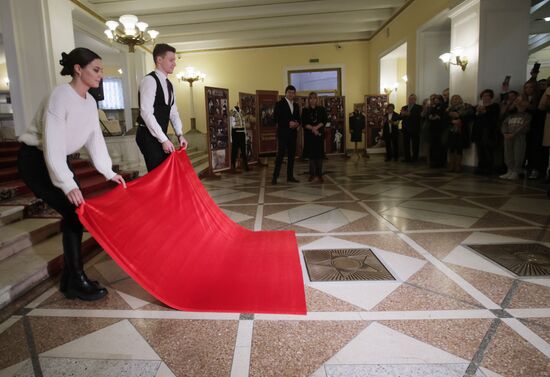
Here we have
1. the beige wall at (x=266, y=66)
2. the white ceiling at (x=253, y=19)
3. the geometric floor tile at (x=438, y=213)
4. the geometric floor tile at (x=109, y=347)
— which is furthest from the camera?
the beige wall at (x=266, y=66)

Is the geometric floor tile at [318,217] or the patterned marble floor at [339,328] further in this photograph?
the geometric floor tile at [318,217]

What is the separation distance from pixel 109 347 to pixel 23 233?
63.5 inches

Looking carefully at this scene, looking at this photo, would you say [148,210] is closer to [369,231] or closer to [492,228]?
[369,231]

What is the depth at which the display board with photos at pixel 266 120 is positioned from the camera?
8930 mm

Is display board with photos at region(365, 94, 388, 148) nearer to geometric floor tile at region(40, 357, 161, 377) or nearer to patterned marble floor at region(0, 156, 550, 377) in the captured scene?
patterned marble floor at region(0, 156, 550, 377)

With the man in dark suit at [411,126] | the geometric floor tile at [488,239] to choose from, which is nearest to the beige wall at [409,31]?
the man in dark suit at [411,126]

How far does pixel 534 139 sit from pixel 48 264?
20.2ft

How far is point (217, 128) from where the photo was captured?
24.2 feet

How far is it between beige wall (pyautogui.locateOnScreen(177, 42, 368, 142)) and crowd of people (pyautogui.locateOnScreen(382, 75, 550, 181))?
5.02 meters

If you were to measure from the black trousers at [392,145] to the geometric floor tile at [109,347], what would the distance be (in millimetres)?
8422

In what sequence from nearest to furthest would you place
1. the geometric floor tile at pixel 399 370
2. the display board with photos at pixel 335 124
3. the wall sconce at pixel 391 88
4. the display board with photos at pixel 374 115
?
1. the geometric floor tile at pixel 399 370
2. the display board with photos at pixel 374 115
3. the display board with photos at pixel 335 124
4. the wall sconce at pixel 391 88

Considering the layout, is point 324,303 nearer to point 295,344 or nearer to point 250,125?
point 295,344

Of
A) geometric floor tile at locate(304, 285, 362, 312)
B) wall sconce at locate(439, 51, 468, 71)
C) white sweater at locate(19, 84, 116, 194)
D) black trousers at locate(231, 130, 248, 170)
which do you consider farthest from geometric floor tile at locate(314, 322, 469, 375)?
black trousers at locate(231, 130, 248, 170)

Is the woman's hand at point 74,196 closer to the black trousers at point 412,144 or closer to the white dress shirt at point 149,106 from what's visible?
the white dress shirt at point 149,106
